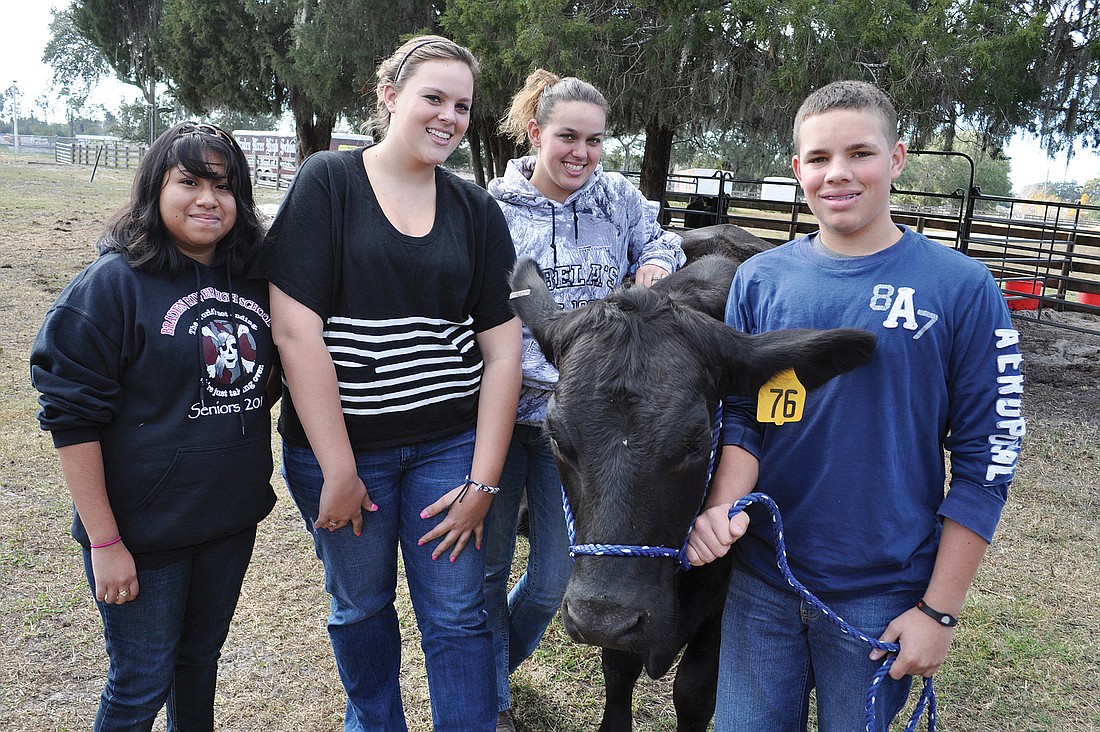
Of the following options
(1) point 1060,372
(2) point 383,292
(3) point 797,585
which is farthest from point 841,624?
(1) point 1060,372

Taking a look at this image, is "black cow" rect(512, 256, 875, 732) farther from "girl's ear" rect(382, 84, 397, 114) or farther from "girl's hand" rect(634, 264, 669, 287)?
"girl's ear" rect(382, 84, 397, 114)

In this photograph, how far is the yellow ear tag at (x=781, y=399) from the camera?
6.97 ft

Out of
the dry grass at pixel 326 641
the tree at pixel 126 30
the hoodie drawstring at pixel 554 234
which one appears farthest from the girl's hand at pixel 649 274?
the tree at pixel 126 30

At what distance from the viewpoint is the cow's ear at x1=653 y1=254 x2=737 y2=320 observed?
9.58 feet

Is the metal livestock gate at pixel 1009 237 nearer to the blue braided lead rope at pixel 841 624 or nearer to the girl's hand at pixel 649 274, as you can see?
the girl's hand at pixel 649 274

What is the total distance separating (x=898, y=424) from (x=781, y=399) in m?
0.30

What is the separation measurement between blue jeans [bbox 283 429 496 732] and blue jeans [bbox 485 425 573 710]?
40 centimetres

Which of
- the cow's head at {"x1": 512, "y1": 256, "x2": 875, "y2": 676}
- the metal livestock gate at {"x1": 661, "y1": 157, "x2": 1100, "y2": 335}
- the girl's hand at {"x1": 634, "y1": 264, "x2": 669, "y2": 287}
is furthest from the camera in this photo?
the metal livestock gate at {"x1": 661, "y1": 157, "x2": 1100, "y2": 335}

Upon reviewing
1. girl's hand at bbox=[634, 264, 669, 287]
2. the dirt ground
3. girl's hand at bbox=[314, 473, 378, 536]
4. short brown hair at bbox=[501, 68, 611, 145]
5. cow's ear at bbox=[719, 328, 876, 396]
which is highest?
short brown hair at bbox=[501, 68, 611, 145]

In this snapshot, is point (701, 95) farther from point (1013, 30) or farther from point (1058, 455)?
point (1058, 455)

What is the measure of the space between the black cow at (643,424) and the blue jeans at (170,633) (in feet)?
3.60

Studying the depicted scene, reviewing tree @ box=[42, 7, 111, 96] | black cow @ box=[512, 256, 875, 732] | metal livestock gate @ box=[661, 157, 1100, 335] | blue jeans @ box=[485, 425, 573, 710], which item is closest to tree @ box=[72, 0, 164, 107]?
metal livestock gate @ box=[661, 157, 1100, 335]

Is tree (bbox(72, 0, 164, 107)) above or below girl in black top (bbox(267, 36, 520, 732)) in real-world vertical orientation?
above

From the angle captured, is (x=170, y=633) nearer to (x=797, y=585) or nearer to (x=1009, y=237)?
(x=797, y=585)
